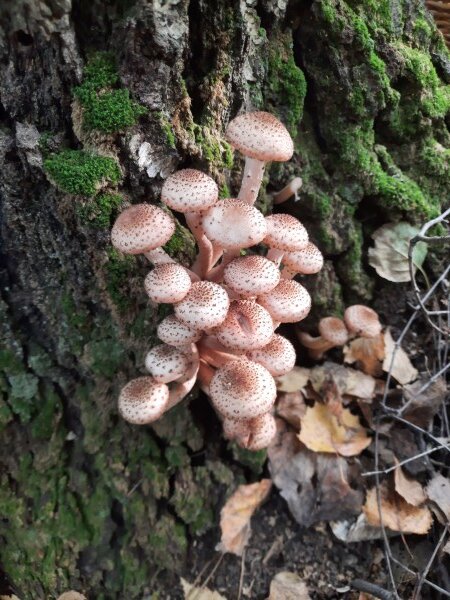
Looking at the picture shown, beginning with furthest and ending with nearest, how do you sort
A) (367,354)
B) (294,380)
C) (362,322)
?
(367,354)
(294,380)
(362,322)

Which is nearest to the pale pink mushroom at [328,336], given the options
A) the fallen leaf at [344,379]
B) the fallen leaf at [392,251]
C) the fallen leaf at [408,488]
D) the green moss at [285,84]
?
the fallen leaf at [344,379]

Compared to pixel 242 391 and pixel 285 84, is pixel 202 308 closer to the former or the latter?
pixel 242 391

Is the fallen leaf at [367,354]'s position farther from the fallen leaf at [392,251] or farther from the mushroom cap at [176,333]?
the mushroom cap at [176,333]

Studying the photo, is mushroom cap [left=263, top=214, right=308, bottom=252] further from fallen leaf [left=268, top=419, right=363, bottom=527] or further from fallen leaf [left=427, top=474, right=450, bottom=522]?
fallen leaf [left=427, top=474, right=450, bottom=522]

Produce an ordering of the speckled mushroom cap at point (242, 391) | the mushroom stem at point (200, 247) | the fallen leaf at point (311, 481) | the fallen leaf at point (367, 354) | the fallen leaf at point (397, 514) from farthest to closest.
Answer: the fallen leaf at point (367, 354)
the fallen leaf at point (311, 481)
the fallen leaf at point (397, 514)
the mushroom stem at point (200, 247)
the speckled mushroom cap at point (242, 391)

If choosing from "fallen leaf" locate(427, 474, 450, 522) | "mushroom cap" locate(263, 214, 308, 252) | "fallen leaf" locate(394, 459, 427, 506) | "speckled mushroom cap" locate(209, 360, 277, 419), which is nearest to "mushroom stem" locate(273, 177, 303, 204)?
"mushroom cap" locate(263, 214, 308, 252)

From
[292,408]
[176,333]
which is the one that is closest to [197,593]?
[292,408]
